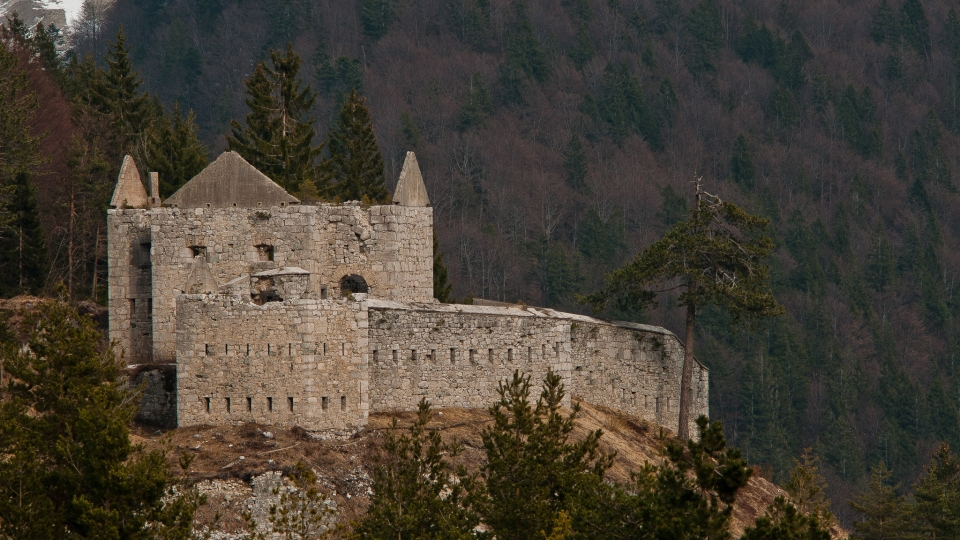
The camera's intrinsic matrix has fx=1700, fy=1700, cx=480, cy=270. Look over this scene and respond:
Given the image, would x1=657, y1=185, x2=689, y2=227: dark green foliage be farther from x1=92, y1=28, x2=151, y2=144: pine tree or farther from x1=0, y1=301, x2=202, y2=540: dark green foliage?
x1=0, y1=301, x2=202, y2=540: dark green foliage

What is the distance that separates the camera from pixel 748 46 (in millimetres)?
170250

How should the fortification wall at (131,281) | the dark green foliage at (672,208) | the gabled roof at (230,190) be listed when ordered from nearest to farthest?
the gabled roof at (230,190), the fortification wall at (131,281), the dark green foliage at (672,208)

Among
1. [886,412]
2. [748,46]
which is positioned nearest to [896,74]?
[748,46]

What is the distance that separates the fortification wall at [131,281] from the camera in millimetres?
45906

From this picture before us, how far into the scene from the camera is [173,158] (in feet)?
191

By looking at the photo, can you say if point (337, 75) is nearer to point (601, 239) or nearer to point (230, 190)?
point (601, 239)

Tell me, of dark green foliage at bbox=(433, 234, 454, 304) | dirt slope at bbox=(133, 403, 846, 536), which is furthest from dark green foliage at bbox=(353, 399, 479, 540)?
dark green foliage at bbox=(433, 234, 454, 304)

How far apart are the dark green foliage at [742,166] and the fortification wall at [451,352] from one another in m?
104

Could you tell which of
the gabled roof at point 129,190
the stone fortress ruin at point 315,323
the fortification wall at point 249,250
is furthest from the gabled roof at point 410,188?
the gabled roof at point 129,190

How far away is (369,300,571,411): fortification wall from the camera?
141 ft

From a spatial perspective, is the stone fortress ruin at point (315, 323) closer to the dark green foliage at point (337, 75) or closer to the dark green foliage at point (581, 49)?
the dark green foliage at point (337, 75)

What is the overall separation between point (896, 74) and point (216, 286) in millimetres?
139619

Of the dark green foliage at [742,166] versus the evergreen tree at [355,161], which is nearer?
the evergreen tree at [355,161]

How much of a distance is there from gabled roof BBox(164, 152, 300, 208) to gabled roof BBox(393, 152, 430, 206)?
2.83 metres
